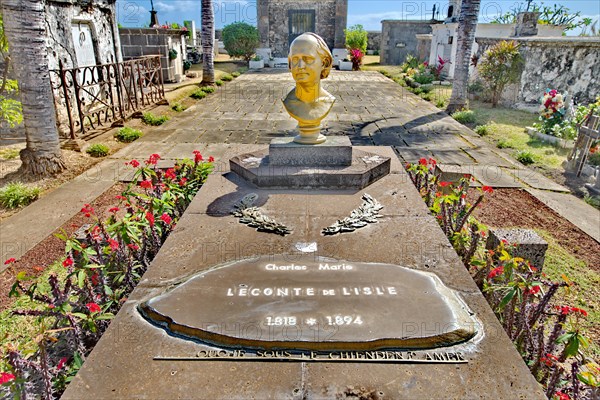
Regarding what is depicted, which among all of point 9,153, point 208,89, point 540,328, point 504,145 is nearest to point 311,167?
point 540,328

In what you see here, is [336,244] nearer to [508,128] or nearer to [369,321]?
[369,321]

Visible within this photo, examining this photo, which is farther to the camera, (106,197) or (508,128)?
(508,128)

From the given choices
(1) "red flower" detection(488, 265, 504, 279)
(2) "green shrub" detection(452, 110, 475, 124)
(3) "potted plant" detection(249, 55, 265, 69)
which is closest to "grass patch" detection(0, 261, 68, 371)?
(1) "red flower" detection(488, 265, 504, 279)

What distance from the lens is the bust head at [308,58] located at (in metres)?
3.77

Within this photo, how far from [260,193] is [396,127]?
702 centimetres

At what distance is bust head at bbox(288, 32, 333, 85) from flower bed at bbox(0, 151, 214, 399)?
1.60m

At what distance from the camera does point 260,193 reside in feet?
12.9

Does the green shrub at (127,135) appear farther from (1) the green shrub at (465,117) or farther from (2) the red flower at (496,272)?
(2) the red flower at (496,272)

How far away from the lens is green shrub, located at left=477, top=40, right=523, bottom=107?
1255cm

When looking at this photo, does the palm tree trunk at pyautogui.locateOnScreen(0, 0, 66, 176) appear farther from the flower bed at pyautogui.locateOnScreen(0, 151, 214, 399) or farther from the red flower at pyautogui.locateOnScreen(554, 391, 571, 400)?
the red flower at pyautogui.locateOnScreen(554, 391, 571, 400)

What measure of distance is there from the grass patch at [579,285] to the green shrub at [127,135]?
780 cm

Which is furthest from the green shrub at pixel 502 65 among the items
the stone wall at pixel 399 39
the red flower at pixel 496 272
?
the stone wall at pixel 399 39

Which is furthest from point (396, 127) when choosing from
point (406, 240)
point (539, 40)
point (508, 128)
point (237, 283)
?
point (237, 283)

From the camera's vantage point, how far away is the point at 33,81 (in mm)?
6367
